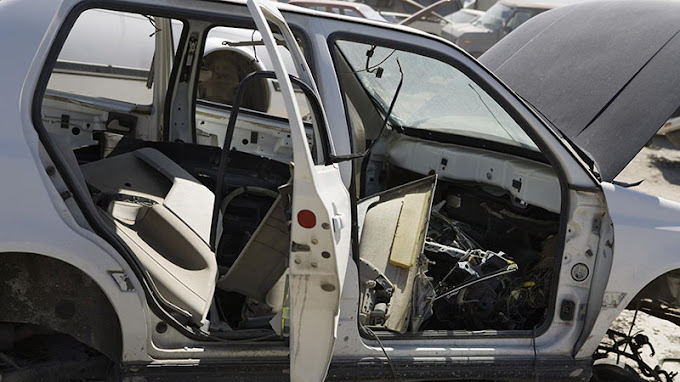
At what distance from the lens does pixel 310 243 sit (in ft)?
8.04

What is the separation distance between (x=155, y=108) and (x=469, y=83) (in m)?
1.91

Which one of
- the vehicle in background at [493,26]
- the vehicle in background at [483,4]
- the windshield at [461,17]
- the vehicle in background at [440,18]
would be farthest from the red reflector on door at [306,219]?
the vehicle in background at [483,4]

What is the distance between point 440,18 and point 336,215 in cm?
1312

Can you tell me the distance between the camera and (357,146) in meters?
4.00

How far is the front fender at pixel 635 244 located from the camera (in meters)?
3.03

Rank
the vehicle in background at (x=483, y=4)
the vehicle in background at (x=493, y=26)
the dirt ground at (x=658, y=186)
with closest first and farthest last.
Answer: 1. the dirt ground at (x=658, y=186)
2. the vehicle in background at (x=493, y=26)
3. the vehicle in background at (x=483, y=4)

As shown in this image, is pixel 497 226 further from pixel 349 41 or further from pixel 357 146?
pixel 349 41

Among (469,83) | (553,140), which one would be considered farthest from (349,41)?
(553,140)

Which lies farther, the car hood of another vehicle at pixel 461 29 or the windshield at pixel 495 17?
the windshield at pixel 495 17

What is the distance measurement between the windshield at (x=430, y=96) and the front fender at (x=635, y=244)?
0.50 meters

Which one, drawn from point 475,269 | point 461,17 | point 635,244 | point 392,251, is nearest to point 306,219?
point 392,251

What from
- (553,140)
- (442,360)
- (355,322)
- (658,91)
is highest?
(658,91)

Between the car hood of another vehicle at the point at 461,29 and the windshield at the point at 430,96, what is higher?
the windshield at the point at 430,96

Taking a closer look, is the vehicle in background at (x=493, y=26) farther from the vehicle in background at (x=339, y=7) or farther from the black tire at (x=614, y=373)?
the black tire at (x=614, y=373)
